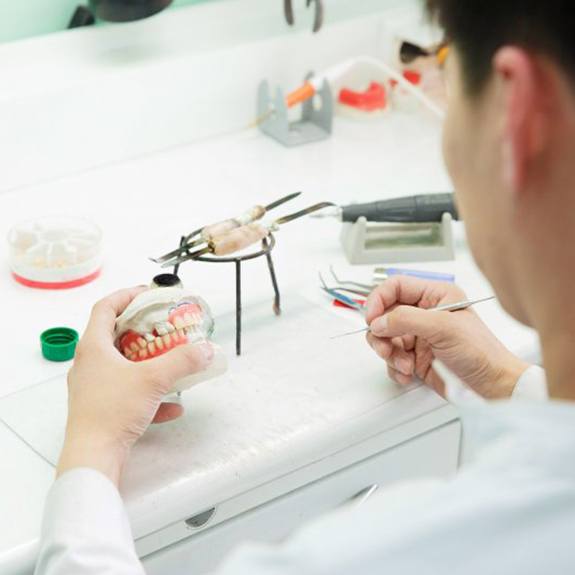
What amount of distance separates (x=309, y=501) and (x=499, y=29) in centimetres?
63

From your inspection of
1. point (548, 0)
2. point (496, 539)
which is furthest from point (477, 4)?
point (496, 539)

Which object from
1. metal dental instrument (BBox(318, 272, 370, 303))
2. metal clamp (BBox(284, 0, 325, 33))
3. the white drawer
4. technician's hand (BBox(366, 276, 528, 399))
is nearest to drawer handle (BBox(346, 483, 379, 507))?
the white drawer

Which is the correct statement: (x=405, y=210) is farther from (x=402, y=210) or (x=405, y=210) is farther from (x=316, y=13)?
(x=316, y=13)

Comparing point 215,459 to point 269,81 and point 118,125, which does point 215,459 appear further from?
point 269,81

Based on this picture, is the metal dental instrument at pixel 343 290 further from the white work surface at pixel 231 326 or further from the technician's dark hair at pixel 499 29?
the technician's dark hair at pixel 499 29

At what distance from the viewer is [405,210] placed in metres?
1.45

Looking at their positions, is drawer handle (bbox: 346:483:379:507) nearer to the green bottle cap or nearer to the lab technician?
the green bottle cap

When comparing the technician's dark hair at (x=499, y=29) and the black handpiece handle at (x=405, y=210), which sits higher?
the technician's dark hair at (x=499, y=29)

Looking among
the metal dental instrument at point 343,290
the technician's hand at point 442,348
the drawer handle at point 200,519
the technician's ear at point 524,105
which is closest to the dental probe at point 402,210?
the metal dental instrument at point 343,290

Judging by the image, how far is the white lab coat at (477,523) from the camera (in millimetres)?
649

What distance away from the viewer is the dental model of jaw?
1089mm

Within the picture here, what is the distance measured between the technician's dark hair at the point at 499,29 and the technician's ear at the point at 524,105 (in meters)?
0.01

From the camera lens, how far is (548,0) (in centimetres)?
63

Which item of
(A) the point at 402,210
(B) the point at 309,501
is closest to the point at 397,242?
(A) the point at 402,210
